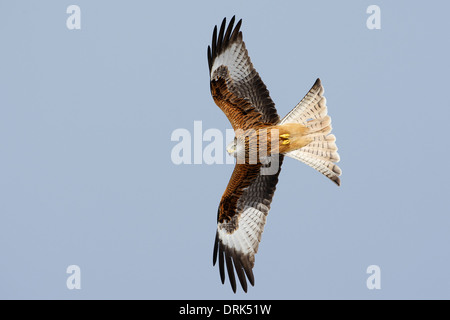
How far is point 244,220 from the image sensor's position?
29.0ft

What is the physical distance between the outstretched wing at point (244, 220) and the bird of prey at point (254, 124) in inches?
0.5

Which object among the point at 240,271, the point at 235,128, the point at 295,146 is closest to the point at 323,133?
the point at 295,146

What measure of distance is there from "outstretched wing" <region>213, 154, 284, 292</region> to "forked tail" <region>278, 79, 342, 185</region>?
17.0 inches

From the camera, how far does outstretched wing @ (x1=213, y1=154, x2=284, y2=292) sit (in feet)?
28.6

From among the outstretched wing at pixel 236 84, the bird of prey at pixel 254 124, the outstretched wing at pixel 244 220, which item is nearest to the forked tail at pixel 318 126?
the bird of prey at pixel 254 124

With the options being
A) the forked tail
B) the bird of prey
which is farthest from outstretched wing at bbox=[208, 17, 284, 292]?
the forked tail

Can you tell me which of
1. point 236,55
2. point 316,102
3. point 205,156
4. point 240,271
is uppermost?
point 236,55

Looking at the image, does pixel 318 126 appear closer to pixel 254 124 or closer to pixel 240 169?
pixel 254 124

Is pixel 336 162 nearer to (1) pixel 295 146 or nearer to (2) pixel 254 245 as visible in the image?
(1) pixel 295 146

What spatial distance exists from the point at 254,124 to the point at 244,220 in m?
1.10

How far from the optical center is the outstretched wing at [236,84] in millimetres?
8445

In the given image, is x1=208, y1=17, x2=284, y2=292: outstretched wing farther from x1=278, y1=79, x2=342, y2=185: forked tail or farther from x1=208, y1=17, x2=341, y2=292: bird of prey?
x1=278, y1=79, x2=342, y2=185: forked tail

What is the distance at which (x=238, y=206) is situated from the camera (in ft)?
29.0

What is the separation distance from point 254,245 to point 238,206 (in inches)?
18.1
